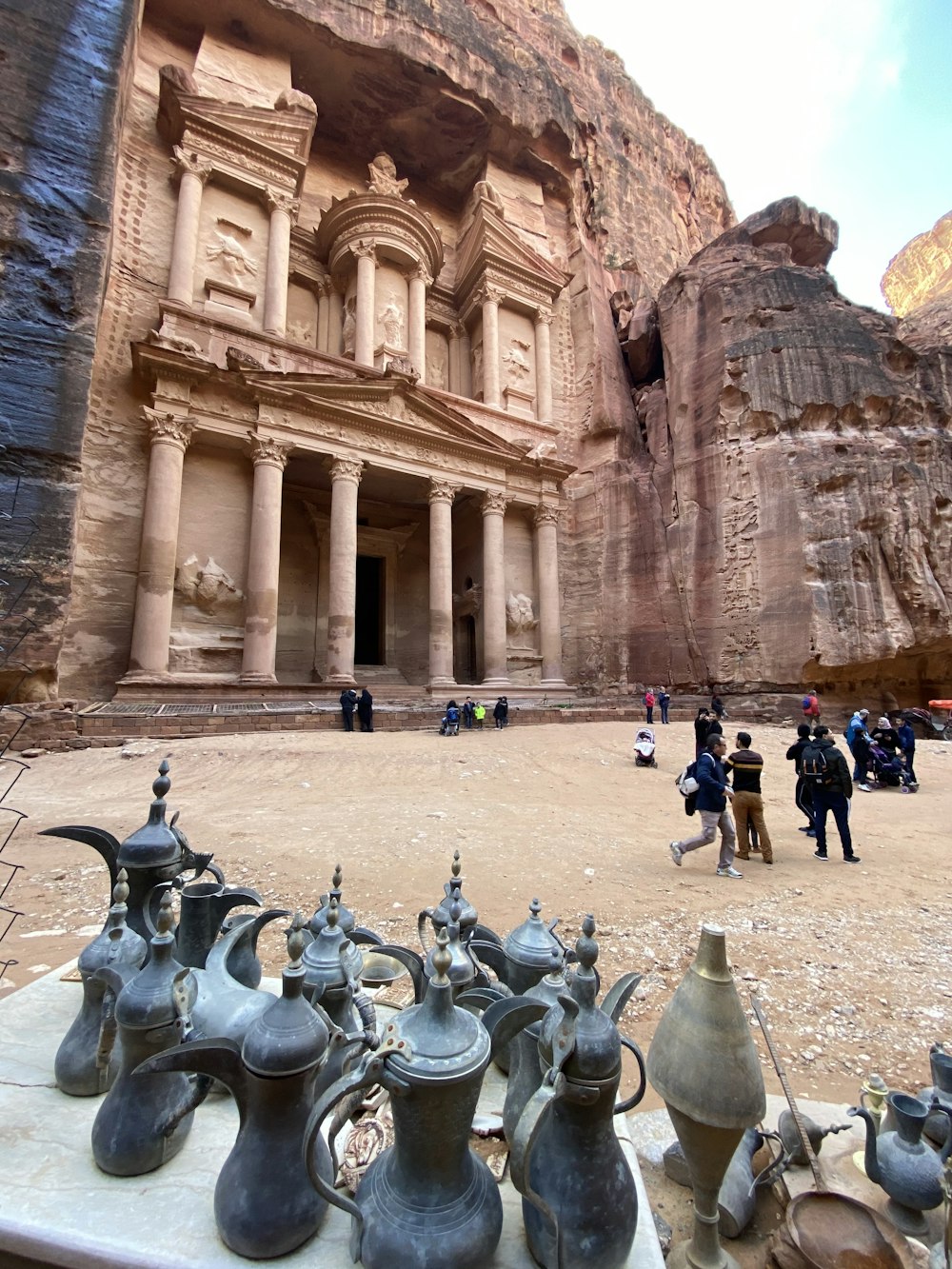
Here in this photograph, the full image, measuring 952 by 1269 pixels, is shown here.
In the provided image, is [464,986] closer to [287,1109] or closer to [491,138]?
[287,1109]

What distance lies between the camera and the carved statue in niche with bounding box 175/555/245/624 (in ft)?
49.1

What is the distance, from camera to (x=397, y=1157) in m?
1.09

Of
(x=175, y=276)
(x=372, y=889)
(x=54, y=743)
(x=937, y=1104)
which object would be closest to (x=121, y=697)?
(x=54, y=743)

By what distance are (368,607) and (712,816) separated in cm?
1834

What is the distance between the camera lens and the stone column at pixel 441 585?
693 inches

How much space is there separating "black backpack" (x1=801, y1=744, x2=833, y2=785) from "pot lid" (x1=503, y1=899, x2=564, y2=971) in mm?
4938

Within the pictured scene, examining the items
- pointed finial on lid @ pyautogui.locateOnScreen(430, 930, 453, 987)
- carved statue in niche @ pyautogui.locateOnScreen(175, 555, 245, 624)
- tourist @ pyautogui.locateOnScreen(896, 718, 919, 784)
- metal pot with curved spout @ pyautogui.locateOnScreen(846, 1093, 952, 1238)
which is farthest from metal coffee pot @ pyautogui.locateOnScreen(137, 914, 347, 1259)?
carved statue in niche @ pyautogui.locateOnScreen(175, 555, 245, 624)

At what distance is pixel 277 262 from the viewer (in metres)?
18.4

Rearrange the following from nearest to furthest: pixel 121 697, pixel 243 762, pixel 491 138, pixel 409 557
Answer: pixel 243 762
pixel 121 697
pixel 409 557
pixel 491 138

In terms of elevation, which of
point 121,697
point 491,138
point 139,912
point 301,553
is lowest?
point 139,912

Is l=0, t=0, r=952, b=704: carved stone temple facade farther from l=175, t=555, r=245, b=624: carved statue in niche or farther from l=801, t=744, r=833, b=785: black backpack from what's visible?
l=801, t=744, r=833, b=785: black backpack

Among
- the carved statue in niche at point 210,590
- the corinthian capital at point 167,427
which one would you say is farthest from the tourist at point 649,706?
the corinthian capital at point 167,427

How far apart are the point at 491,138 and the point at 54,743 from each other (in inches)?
1094

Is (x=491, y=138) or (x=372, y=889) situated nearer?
(x=372, y=889)
